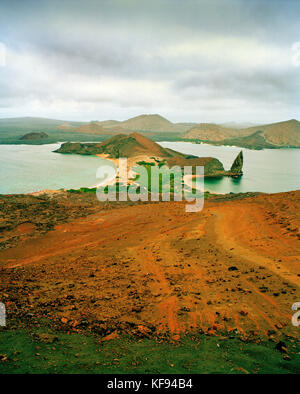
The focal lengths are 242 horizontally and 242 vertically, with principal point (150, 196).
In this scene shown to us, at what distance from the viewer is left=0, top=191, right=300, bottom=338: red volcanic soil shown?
4824mm

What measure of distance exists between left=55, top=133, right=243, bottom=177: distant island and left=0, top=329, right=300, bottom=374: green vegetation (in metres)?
39.3

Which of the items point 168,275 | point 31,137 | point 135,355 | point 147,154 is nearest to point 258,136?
point 147,154

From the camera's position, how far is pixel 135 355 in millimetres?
3695

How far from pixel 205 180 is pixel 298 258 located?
3287 cm

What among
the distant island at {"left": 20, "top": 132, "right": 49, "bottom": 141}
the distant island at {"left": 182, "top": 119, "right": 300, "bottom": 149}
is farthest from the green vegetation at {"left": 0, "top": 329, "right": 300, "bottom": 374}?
the distant island at {"left": 20, "top": 132, "right": 49, "bottom": 141}

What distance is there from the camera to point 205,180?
39469mm

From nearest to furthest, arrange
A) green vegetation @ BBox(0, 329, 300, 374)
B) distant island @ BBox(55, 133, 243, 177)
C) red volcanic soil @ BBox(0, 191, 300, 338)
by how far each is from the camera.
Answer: green vegetation @ BBox(0, 329, 300, 374), red volcanic soil @ BBox(0, 191, 300, 338), distant island @ BBox(55, 133, 243, 177)

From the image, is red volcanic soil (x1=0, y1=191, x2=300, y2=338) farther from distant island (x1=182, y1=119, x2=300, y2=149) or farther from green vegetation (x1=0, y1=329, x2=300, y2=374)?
distant island (x1=182, y1=119, x2=300, y2=149)

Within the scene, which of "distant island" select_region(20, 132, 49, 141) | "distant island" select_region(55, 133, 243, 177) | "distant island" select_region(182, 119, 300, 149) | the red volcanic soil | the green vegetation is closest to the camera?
the green vegetation

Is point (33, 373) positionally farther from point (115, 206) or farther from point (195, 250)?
point (115, 206)

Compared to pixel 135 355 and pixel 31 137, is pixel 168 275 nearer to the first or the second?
pixel 135 355

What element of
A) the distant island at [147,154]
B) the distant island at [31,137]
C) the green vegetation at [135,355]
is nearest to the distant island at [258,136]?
the distant island at [147,154]

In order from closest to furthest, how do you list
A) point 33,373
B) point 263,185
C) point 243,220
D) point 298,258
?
point 33,373
point 298,258
point 243,220
point 263,185
